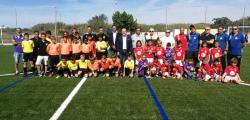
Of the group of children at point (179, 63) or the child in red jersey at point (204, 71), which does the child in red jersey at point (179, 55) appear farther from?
the child in red jersey at point (204, 71)

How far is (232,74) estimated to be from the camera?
10617mm

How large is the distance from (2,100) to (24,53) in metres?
4.64

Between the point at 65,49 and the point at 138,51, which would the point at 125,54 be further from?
the point at 65,49

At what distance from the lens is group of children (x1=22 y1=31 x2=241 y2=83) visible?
464 inches

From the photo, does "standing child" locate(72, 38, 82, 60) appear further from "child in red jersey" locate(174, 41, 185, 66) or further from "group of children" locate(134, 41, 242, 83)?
"child in red jersey" locate(174, 41, 185, 66)

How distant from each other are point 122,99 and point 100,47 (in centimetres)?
479

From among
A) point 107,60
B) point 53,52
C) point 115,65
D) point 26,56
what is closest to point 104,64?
point 107,60

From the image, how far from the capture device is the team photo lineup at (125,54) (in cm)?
1163

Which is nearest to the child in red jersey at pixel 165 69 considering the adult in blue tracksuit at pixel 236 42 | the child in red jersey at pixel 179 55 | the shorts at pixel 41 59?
the child in red jersey at pixel 179 55

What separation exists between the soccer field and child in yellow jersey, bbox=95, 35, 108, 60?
1729 mm

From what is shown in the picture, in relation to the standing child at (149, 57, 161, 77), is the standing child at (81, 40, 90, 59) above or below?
above

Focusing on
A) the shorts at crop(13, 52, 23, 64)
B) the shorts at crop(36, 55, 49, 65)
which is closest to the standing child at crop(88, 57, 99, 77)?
the shorts at crop(36, 55, 49, 65)

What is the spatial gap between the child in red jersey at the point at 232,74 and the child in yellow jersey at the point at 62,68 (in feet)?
19.6

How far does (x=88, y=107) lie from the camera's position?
7.02m
